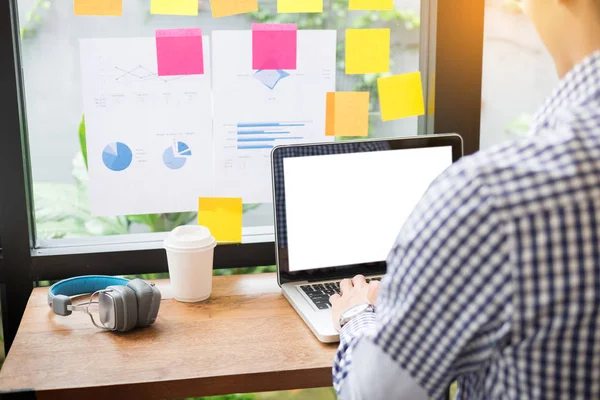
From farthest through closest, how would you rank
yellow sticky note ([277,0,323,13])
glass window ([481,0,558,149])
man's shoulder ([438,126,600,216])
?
glass window ([481,0,558,149]), yellow sticky note ([277,0,323,13]), man's shoulder ([438,126,600,216])

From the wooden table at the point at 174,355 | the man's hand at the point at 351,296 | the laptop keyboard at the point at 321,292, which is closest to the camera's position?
the wooden table at the point at 174,355

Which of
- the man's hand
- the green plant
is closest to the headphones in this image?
the man's hand

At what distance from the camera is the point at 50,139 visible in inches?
62.2

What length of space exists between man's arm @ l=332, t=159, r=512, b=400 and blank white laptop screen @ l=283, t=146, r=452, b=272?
0.71m

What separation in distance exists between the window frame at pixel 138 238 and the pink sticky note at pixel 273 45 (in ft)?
1.06

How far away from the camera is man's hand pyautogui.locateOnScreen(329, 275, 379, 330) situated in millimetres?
1227

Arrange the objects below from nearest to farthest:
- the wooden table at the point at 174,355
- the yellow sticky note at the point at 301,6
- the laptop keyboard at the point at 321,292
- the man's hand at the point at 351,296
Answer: the wooden table at the point at 174,355
the man's hand at the point at 351,296
the laptop keyboard at the point at 321,292
the yellow sticky note at the point at 301,6

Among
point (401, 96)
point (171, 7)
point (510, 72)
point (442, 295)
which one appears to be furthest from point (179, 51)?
point (442, 295)

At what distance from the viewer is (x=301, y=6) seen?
1.62m

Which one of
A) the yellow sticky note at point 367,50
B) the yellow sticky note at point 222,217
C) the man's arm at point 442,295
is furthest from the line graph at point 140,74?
the man's arm at point 442,295

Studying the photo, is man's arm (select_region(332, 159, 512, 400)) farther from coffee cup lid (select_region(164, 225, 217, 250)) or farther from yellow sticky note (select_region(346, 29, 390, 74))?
yellow sticky note (select_region(346, 29, 390, 74))

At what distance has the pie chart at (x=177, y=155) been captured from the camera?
63.8 inches

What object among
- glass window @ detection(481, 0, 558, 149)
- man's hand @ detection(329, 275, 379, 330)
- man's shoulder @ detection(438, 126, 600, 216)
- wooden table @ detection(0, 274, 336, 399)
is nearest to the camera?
man's shoulder @ detection(438, 126, 600, 216)

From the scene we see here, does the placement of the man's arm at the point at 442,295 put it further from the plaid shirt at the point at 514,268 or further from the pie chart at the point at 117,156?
the pie chart at the point at 117,156
